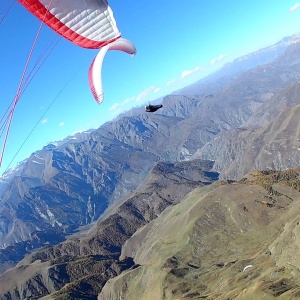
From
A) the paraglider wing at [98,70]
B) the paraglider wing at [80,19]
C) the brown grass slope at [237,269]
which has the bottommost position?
the brown grass slope at [237,269]

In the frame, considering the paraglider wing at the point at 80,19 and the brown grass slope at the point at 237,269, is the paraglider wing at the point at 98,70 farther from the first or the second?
the brown grass slope at the point at 237,269

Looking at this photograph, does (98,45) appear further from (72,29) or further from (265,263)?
(265,263)

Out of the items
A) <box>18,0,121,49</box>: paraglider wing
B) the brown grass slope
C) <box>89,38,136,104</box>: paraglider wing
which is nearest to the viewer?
<box>18,0,121,49</box>: paraglider wing

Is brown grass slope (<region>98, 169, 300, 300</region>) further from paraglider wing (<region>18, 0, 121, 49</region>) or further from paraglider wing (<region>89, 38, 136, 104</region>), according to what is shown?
paraglider wing (<region>18, 0, 121, 49</region>)

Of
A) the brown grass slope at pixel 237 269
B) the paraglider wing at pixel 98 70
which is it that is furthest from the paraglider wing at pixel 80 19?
the brown grass slope at pixel 237 269

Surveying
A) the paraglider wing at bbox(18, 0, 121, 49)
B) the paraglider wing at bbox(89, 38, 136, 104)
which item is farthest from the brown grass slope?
the paraglider wing at bbox(18, 0, 121, 49)

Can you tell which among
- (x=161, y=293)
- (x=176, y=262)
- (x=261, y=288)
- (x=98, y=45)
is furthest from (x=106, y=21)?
(x=176, y=262)

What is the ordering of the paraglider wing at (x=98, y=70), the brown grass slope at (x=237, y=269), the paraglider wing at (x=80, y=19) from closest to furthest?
the paraglider wing at (x=80, y=19) < the paraglider wing at (x=98, y=70) < the brown grass slope at (x=237, y=269)

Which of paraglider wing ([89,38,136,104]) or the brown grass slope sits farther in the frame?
the brown grass slope

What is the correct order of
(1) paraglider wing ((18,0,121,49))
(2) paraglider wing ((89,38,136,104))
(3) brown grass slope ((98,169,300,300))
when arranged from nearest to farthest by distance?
(1) paraglider wing ((18,0,121,49)) → (2) paraglider wing ((89,38,136,104)) → (3) brown grass slope ((98,169,300,300))

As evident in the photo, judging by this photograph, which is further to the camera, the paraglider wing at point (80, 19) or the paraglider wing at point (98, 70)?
the paraglider wing at point (98, 70)
